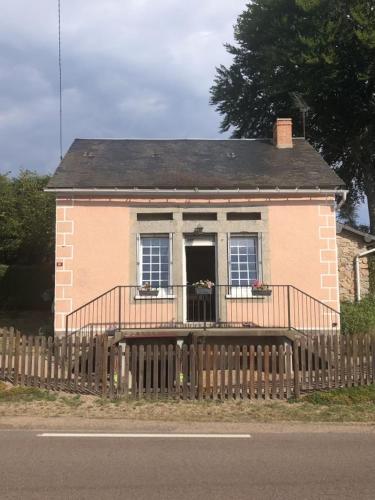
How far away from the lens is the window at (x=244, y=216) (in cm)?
1422

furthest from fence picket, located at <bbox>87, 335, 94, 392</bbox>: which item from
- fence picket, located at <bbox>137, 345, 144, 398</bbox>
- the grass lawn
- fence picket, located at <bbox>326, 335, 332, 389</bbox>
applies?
fence picket, located at <bbox>326, 335, 332, 389</bbox>

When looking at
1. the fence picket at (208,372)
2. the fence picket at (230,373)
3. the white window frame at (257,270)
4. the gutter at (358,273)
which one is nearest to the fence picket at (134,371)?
the fence picket at (208,372)

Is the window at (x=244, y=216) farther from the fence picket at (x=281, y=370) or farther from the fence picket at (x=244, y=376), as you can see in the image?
the fence picket at (x=244, y=376)

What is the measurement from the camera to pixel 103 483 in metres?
5.02

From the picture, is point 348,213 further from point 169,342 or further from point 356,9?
point 169,342

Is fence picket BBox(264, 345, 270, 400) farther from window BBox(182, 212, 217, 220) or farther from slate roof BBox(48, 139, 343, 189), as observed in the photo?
slate roof BBox(48, 139, 343, 189)

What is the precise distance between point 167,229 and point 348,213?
20.4m

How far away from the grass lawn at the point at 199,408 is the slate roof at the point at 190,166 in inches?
233

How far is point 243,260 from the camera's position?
559 inches

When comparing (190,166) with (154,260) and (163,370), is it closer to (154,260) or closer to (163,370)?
(154,260)

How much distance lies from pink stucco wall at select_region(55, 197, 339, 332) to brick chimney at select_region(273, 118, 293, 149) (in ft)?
11.8

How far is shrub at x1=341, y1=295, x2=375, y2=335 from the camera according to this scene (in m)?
14.6

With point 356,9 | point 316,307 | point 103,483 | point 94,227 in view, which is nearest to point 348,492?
point 103,483

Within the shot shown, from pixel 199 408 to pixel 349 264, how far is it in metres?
9.71
